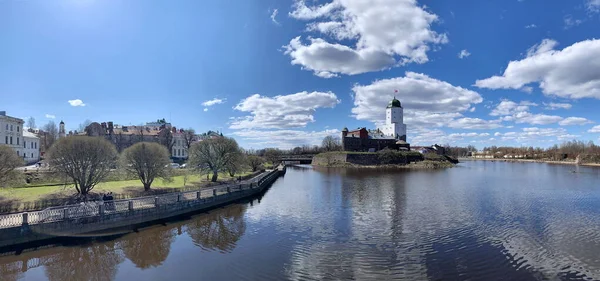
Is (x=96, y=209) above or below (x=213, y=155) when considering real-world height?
Answer: below

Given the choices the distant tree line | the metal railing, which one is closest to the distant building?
the metal railing

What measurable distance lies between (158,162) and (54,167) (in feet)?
26.6

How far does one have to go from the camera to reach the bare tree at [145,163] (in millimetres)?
30906

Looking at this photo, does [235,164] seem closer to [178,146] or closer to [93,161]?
[93,161]

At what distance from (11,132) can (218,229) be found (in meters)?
55.8

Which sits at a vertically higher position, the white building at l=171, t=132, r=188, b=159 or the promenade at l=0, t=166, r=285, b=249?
the white building at l=171, t=132, r=188, b=159

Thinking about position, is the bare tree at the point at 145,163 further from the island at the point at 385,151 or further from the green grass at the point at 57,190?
the island at the point at 385,151

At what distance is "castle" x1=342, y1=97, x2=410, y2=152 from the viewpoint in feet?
377

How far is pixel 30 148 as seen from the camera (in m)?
62.4

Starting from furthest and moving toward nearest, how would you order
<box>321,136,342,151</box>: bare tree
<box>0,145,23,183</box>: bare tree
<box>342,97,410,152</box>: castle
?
<box>321,136,342,151</box>: bare tree < <box>342,97,410,152</box>: castle < <box>0,145,23,183</box>: bare tree

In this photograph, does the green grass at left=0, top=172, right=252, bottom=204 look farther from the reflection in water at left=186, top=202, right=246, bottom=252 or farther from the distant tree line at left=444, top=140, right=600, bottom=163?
the distant tree line at left=444, top=140, right=600, bottom=163

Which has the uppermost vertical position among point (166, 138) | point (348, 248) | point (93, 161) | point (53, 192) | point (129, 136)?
point (129, 136)

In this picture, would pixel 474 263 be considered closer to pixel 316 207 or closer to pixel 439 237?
pixel 439 237

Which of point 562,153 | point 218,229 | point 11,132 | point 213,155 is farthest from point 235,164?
point 562,153
